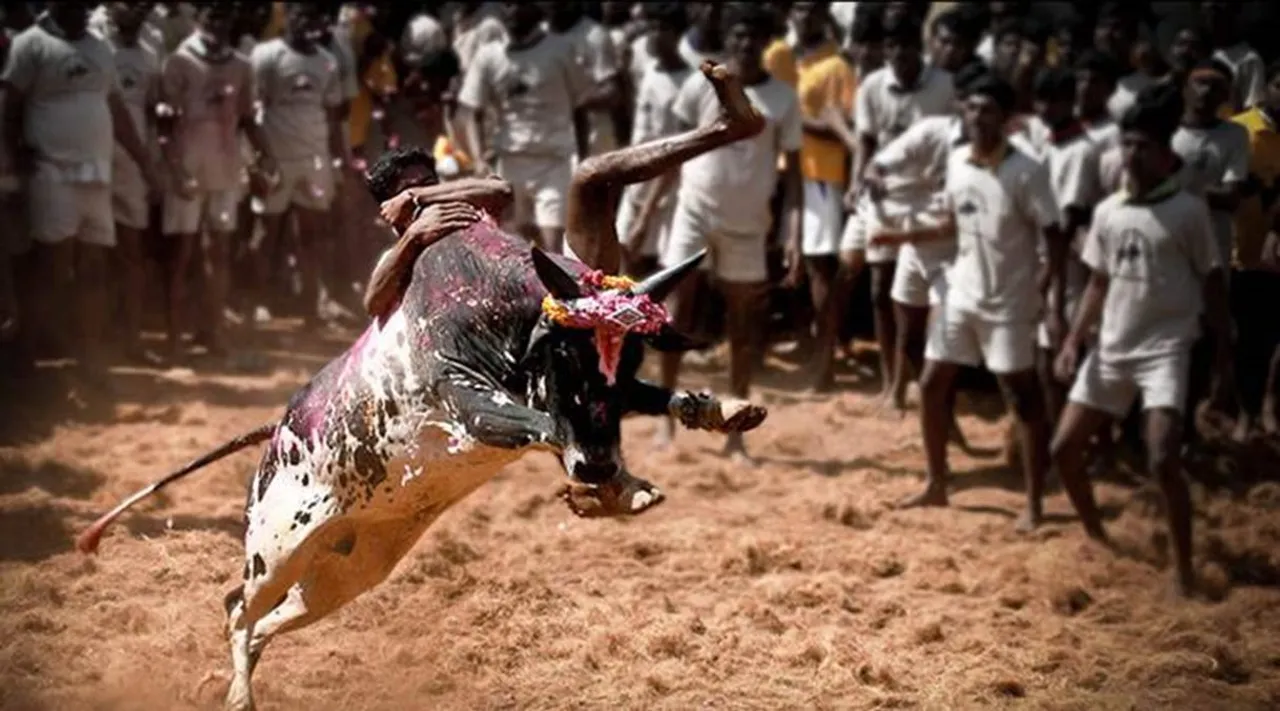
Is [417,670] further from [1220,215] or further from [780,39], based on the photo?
[780,39]

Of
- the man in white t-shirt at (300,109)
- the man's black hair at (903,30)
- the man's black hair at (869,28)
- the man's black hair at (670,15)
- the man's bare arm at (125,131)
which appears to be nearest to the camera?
the man's bare arm at (125,131)

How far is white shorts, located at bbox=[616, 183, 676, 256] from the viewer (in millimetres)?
11797

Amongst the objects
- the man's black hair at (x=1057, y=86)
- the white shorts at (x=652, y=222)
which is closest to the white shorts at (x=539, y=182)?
the white shorts at (x=652, y=222)

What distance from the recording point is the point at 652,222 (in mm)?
12445

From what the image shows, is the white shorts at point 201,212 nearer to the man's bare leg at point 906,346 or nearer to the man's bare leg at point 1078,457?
the man's bare leg at point 906,346

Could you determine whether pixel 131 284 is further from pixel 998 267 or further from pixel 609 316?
pixel 609 316

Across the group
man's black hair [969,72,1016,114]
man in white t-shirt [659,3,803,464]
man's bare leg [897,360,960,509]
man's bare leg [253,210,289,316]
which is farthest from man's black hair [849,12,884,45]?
man's bare leg [253,210,289,316]

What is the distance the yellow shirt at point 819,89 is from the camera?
12.6 meters

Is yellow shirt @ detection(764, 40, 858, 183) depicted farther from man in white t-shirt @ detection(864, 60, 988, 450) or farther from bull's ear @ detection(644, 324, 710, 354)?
bull's ear @ detection(644, 324, 710, 354)

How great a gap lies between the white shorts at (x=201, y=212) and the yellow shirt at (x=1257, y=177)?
6.52m

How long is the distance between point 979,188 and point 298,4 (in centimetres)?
571

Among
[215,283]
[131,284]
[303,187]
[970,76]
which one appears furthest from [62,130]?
[970,76]

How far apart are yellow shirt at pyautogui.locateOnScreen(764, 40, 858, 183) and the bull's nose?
769 cm

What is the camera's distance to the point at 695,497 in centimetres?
1012
